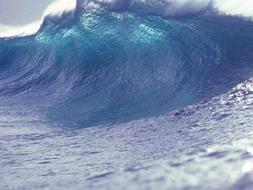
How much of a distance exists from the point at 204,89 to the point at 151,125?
97 centimetres

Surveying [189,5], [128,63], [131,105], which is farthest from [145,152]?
[189,5]

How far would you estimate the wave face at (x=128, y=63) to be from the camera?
4.71 meters

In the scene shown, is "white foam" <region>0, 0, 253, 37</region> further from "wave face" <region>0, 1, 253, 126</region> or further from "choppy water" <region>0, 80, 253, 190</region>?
"choppy water" <region>0, 80, 253, 190</region>

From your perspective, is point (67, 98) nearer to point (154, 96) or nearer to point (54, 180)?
point (154, 96)

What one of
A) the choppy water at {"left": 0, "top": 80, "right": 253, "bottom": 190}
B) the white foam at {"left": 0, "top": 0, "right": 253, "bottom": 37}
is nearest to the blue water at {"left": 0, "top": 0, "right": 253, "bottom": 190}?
the choppy water at {"left": 0, "top": 80, "right": 253, "bottom": 190}

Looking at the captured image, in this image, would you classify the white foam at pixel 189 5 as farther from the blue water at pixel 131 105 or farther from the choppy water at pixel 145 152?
the choppy water at pixel 145 152

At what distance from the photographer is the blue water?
2.42 meters

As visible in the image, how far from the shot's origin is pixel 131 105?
474 centimetres

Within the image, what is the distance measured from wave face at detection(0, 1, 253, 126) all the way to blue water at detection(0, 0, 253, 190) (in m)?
0.02

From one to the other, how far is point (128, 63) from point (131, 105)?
5.66 feet

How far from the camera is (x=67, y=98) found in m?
5.82

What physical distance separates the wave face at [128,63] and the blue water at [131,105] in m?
0.02

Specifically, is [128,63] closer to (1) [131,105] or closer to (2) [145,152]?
(1) [131,105]

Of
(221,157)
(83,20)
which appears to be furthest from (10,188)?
(83,20)
